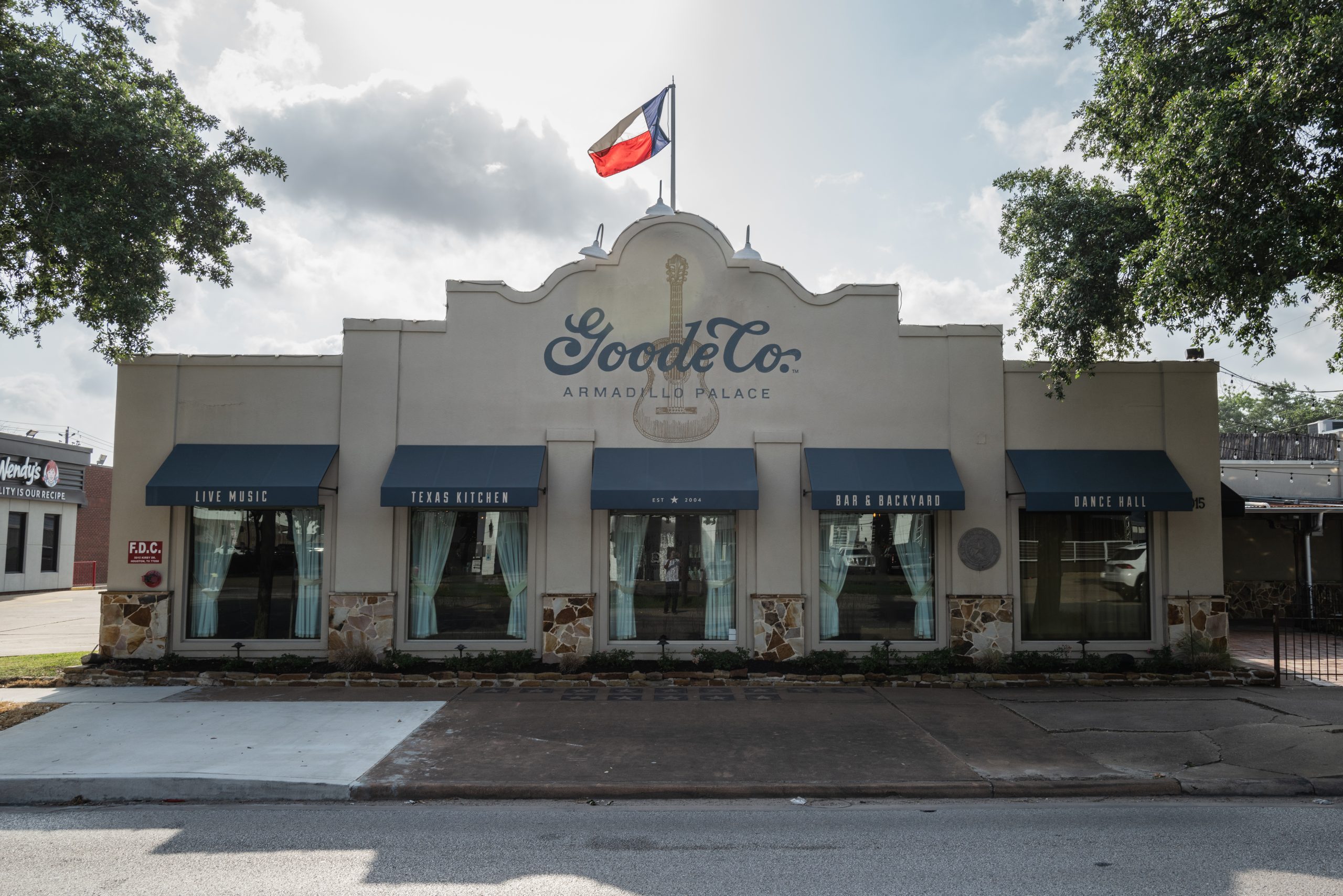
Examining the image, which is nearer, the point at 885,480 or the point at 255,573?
the point at 885,480

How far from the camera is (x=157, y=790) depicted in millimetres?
8414

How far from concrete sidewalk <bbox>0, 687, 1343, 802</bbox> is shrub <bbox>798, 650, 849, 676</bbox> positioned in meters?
0.38

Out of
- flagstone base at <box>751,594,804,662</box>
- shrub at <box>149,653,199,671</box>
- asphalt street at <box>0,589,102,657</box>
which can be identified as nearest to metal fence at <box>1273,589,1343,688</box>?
flagstone base at <box>751,594,804,662</box>

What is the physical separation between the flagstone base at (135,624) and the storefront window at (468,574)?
12.9ft

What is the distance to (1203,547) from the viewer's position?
14086 mm

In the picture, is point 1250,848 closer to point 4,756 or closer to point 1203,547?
point 1203,547

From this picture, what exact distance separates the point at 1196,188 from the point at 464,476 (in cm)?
1045

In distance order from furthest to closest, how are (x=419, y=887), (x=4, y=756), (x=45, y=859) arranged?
(x=4, y=756) < (x=45, y=859) < (x=419, y=887)

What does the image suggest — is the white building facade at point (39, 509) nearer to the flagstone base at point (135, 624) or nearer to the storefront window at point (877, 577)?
the flagstone base at point (135, 624)

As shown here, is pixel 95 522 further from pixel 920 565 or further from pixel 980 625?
pixel 980 625

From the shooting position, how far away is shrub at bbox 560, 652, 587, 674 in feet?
43.5

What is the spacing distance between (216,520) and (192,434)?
1453 millimetres

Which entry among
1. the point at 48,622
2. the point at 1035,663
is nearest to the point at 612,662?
the point at 1035,663

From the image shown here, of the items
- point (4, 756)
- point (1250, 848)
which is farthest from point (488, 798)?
point (1250, 848)
